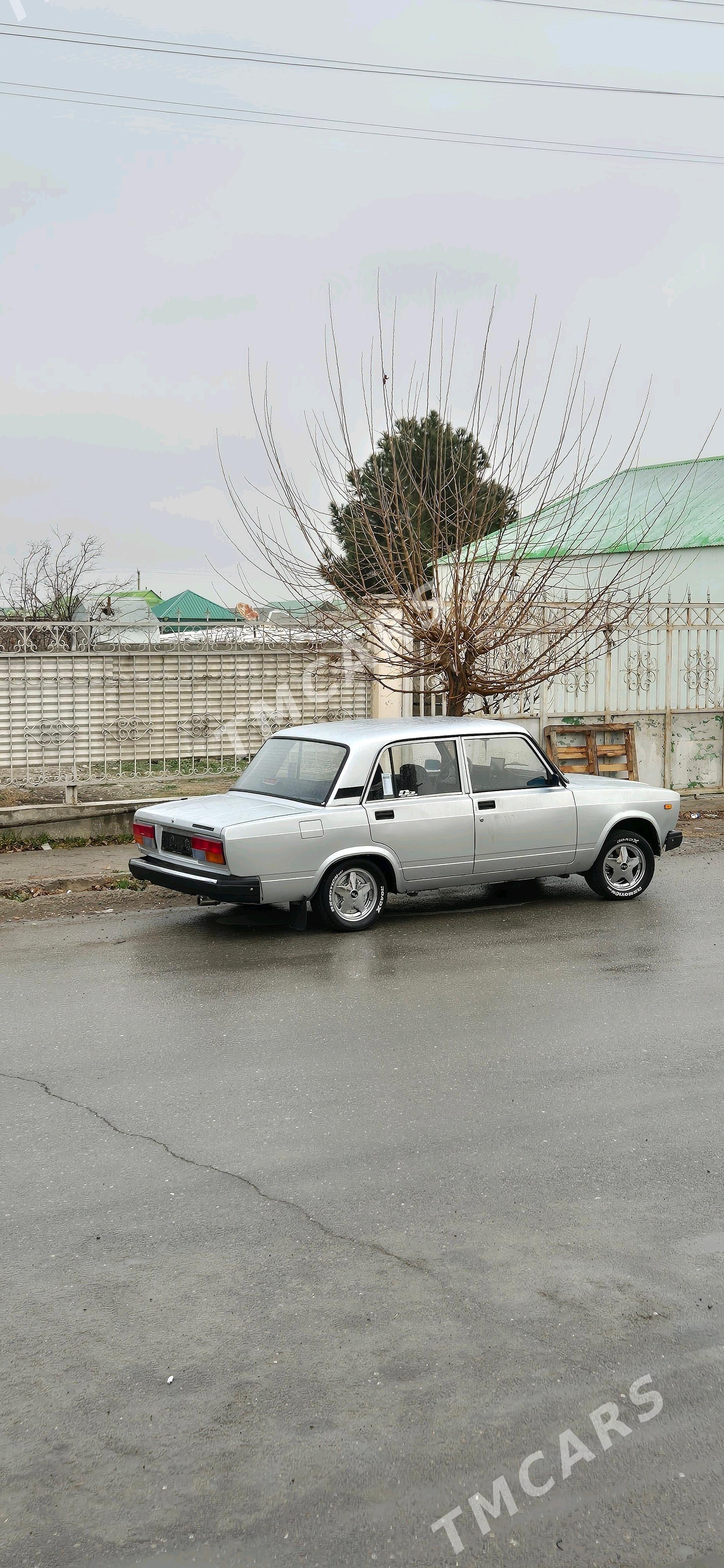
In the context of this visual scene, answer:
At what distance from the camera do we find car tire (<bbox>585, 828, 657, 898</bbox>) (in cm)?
1016

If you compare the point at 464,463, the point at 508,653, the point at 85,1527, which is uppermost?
the point at 464,463

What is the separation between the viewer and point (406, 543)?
43.9 ft

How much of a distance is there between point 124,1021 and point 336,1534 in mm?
4277

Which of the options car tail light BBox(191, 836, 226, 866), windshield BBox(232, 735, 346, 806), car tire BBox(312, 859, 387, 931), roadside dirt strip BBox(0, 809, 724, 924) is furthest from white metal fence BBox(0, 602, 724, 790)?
car tire BBox(312, 859, 387, 931)

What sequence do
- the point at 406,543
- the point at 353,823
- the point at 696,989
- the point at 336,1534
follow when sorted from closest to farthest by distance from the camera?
1. the point at 336,1534
2. the point at 696,989
3. the point at 353,823
4. the point at 406,543

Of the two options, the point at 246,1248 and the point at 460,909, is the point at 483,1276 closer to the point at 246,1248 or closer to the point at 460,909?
the point at 246,1248

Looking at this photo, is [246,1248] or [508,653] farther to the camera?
[508,653]

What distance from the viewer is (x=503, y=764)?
9.72 m

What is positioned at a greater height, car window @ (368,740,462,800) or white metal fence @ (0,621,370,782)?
white metal fence @ (0,621,370,782)

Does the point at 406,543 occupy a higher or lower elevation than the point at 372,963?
higher

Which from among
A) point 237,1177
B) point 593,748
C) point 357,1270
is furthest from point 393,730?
point 593,748

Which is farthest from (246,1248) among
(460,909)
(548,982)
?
(460,909)

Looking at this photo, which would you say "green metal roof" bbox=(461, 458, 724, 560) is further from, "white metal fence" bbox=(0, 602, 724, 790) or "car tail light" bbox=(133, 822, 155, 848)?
"car tail light" bbox=(133, 822, 155, 848)

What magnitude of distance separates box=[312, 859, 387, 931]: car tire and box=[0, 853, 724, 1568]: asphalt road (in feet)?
4.64
